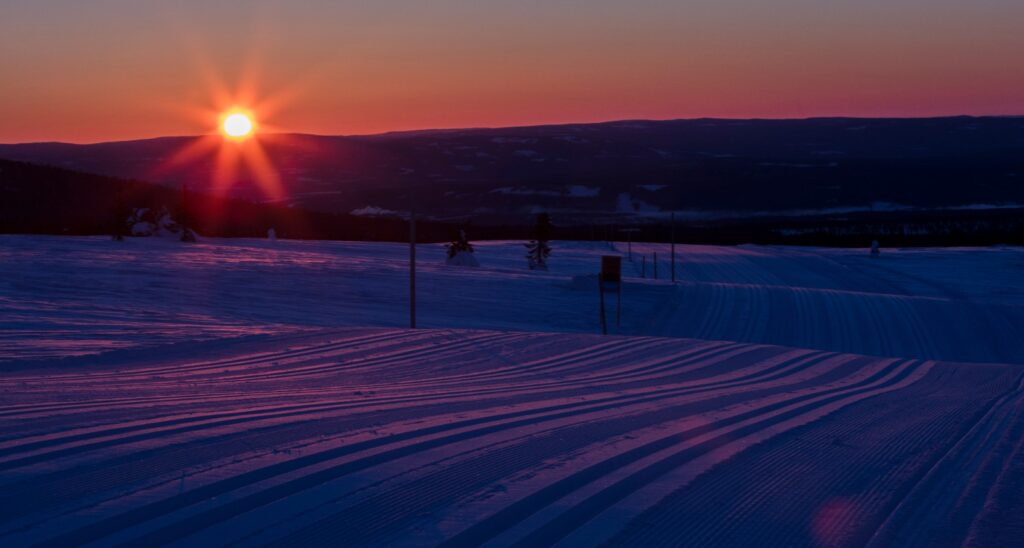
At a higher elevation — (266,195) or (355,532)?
(266,195)

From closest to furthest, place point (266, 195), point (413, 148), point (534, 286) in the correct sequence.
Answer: point (534, 286) → point (266, 195) → point (413, 148)

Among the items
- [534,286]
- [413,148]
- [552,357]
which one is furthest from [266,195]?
[552,357]

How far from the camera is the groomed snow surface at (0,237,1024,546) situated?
4781 millimetres

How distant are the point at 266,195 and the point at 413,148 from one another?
49.8m

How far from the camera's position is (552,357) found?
13.4 m

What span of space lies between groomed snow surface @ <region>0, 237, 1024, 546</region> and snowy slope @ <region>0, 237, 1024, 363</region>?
0.30 m

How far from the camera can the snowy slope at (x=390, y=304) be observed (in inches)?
672

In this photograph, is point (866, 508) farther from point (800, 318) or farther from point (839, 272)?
point (839, 272)

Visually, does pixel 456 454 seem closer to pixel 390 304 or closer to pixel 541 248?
pixel 390 304

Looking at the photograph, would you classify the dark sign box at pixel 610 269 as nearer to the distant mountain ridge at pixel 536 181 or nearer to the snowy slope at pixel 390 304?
the snowy slope at pixel 390 304

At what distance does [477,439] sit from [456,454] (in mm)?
506

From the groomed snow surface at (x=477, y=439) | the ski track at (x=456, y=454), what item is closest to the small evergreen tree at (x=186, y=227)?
the groomed snow surface at (x=477, y=439)

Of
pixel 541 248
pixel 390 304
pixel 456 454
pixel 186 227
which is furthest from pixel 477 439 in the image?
pixel 186 227

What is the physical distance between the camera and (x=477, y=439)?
6621 millimetres
